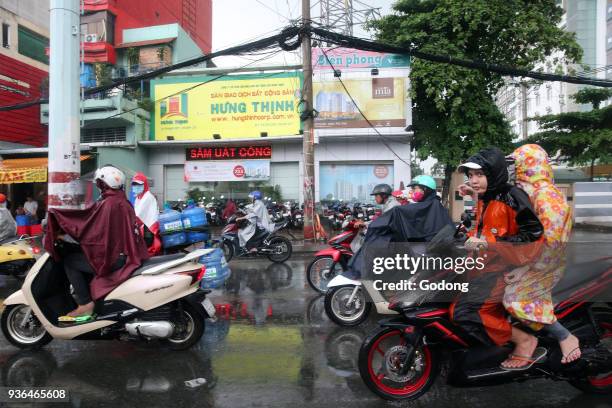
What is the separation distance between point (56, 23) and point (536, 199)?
757cm

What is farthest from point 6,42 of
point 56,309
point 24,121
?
point 56,309

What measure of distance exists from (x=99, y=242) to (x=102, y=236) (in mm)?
58

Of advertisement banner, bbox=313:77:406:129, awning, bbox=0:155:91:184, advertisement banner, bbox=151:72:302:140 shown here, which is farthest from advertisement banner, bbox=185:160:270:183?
awning, bbox=0:155:91:184

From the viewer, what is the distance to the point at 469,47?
14852 millimetres

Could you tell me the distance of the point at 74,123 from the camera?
721 cm

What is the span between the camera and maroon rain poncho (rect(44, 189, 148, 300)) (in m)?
3.85

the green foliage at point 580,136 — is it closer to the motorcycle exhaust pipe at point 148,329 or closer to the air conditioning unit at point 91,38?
the motorcycle exhaust pipe at point 148,329

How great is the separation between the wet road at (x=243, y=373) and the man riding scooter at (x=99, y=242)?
509mm

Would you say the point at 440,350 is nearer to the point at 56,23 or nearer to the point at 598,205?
the point at 56,23

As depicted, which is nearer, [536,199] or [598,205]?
[536,199]

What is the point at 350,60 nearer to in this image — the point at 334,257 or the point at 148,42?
the point at 148,42

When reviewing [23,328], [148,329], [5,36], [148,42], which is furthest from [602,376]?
[148,42]

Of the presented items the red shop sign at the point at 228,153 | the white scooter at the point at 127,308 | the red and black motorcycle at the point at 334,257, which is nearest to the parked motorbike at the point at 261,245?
the red and black motorcycle at the point at 334,257

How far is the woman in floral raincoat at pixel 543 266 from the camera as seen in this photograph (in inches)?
108
